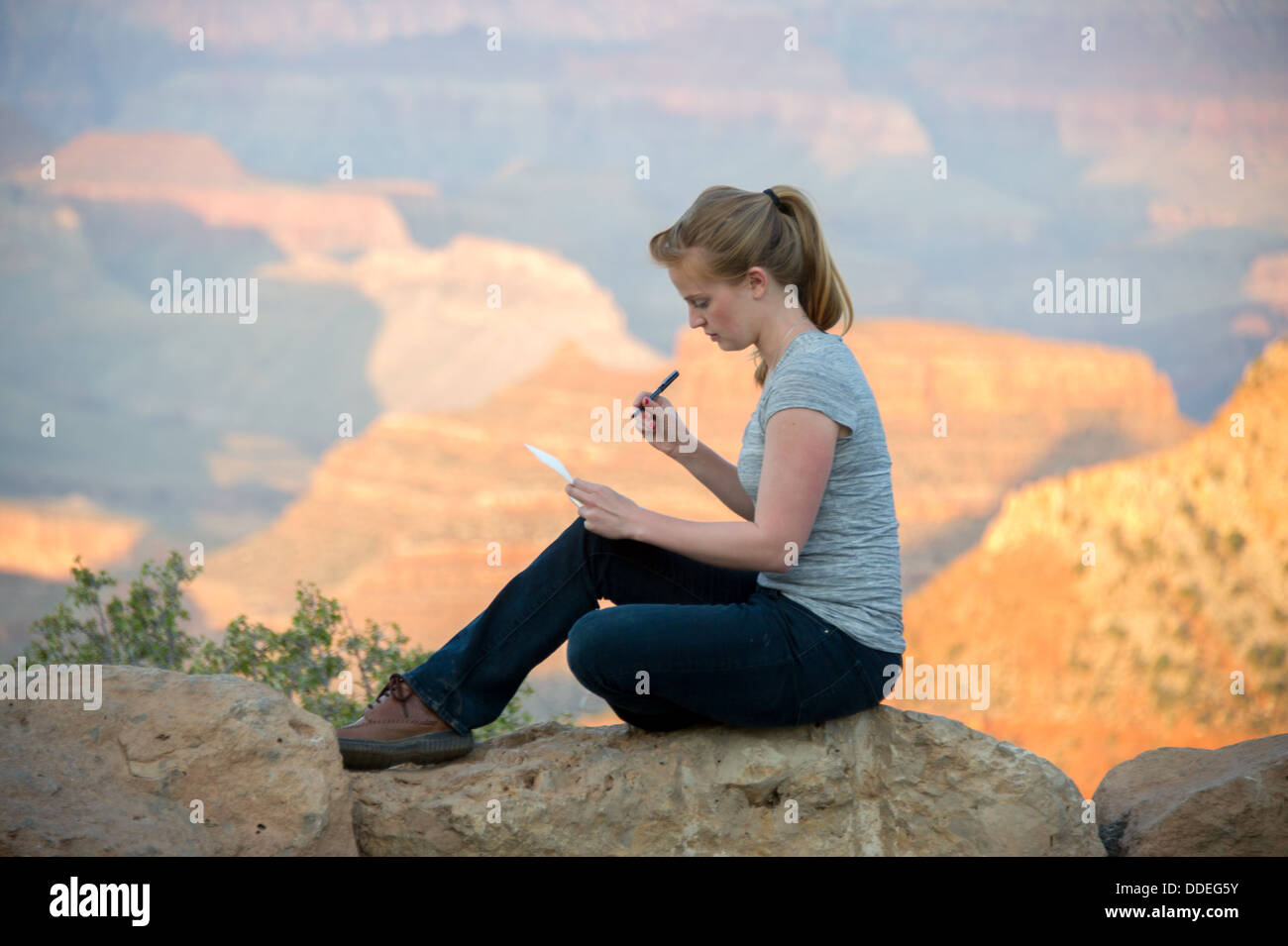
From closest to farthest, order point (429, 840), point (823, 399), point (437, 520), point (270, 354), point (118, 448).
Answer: point (823, 399)
point (429, 840)
point (437, 520)
point (118, 448)
point (270, 354)

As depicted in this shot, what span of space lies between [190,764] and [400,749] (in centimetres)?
57

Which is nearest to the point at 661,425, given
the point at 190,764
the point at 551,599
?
the point at 551,599

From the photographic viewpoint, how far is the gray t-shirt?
10.6 ft

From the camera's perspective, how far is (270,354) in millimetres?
66562

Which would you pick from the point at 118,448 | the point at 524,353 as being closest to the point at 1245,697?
the point at 524,353

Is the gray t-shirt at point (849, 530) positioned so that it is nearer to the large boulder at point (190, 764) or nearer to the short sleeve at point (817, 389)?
the short sleeve at point (817, 389)

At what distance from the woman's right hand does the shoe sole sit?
3.22 feet

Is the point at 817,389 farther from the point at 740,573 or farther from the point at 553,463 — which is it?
the point at 553,463

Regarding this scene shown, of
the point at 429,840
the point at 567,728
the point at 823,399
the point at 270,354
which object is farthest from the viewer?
the point at 270,354

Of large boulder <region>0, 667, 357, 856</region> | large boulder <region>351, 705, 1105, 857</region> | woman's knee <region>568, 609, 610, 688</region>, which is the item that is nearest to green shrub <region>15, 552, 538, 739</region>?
large boulder <region>351, 705, 1105, 857</region>

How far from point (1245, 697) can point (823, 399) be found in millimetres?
23257

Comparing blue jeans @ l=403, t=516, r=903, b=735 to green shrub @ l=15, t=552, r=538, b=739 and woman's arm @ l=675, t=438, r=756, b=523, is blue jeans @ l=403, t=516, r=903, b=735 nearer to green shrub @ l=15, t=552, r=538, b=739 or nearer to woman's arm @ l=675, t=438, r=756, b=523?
woman's arm @ l=675, t=438, r=756, b=523

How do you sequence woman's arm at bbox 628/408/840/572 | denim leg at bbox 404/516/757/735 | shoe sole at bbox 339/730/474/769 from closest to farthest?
woman's arm at bbox 628/408/840/572
denim leg at bbox 404/516/757/735
shoe sole at bbox 339/730/474/769

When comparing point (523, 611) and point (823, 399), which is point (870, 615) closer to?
point (823, 399)
